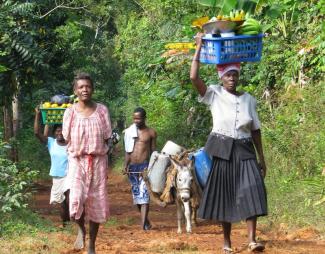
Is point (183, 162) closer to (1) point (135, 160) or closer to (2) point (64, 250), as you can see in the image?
(1) point (135, 160)

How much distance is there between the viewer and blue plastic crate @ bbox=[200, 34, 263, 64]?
21.9 ft

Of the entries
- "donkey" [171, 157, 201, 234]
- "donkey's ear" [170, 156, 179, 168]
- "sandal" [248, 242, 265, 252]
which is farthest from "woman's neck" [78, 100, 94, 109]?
"donkey's ear" [170, 156, 179, 168]

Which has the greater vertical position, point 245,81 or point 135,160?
point 245,81

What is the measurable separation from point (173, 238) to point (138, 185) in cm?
259

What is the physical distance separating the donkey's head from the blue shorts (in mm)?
1053

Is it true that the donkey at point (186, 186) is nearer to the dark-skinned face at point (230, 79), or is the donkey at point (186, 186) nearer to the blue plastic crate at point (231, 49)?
the dark-skinned face at point (230, 79)

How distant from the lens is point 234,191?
7035mm

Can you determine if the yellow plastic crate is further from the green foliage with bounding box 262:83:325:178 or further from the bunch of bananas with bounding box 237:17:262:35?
the bunch of bananas with bounding box 237:17:262:35

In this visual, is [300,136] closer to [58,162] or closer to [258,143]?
[58,162]

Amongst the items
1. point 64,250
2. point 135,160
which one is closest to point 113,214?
point 135,160

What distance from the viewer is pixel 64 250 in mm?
7793

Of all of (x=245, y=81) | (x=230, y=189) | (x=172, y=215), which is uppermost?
(x=245, y=81)

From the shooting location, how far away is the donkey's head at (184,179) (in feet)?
32.7

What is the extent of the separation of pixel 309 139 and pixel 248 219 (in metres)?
4.20
